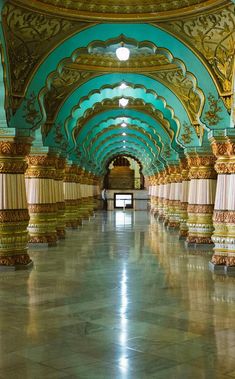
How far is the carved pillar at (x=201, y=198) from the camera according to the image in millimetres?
16625

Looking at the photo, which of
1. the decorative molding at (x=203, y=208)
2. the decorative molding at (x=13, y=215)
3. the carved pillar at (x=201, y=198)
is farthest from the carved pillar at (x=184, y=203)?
the decorative molding at (x=13, y=215)

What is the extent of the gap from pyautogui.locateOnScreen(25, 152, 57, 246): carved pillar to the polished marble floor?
3.47 metres

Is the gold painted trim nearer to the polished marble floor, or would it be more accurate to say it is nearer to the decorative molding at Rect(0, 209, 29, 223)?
the decorative molding at Rect(0, 209, 29, 223)

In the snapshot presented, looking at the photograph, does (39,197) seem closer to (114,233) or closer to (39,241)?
(39,241)

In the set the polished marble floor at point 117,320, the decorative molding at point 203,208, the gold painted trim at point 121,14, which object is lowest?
the polished marble floor at point 117,320

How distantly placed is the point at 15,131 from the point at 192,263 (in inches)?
194

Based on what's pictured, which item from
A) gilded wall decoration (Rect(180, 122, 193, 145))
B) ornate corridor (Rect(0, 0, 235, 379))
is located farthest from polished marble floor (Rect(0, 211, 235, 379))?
gilded wall decoration (Rect(180, 122, 193, 145))

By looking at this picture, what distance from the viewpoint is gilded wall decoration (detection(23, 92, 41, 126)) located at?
12414mm

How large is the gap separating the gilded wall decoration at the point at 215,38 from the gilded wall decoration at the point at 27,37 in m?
2.09

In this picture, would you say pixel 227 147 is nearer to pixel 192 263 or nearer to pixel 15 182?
pixel 192 263

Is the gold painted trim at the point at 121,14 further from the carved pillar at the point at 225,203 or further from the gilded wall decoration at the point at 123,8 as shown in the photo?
the carved pillar at the point at 225,203

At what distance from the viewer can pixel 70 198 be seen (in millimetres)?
25828

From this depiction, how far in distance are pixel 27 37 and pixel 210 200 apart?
7.41m

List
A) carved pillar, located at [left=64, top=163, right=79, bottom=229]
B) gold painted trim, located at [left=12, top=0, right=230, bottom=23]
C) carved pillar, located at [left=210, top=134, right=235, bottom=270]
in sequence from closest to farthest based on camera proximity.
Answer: gold painted trim, located at [left=12, top=0, right=230, bottom=23] → carved pillar, located at [left=210, top=134, right=235, bottom=270] → carved pillar, located at [left=64, top=163, right=79, bottom=229]
